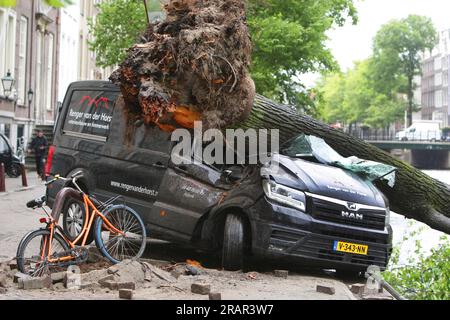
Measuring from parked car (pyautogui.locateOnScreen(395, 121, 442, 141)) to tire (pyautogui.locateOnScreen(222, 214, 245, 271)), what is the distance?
75.0 meters

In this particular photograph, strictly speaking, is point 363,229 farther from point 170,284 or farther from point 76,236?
point 76,236

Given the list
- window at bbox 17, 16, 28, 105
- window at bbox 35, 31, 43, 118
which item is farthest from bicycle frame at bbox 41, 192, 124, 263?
window at bbox 35, 31, 43, 118

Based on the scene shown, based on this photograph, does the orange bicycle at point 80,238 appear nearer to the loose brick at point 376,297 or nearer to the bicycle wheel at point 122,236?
the bicycle wheel at point 122,236

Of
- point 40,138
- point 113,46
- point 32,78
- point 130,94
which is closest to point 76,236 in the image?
point 130,94

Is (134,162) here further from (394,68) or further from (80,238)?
(394,68)

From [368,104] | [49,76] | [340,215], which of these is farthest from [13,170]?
[368,104]

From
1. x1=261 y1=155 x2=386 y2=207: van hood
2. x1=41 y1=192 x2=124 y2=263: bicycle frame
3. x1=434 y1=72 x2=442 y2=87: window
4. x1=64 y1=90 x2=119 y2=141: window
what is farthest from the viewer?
x1=434 y1=72 x2=442 y2=87: window

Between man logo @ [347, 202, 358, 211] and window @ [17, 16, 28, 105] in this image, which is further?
window @ [17, 16, 28, 105]

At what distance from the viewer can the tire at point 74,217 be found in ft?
30.6

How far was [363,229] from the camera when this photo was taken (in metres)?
9.39

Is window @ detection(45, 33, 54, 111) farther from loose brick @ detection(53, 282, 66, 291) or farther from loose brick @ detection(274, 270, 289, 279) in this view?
loose brick @ detection(53, 282, 66, 291)

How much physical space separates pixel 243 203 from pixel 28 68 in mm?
32525

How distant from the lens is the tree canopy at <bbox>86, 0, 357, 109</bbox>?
3177cm

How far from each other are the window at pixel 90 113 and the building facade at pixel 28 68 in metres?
21.7
